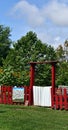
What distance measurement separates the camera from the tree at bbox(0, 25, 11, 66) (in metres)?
90.4

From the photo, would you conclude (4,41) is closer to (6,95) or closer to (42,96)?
(6,95)

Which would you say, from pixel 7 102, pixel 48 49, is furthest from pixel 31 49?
pixel 7 102

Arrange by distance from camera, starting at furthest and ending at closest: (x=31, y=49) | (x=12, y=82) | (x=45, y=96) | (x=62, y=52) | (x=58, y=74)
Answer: (x=62, y=52)
(x=31, y=49)
(x=58, y=74)
(x=12, y=82)
(x=45, y=96)

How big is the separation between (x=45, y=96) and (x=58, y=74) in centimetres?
3279

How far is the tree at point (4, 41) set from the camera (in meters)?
90.4

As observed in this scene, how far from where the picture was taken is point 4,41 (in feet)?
313

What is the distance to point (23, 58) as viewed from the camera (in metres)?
65.0

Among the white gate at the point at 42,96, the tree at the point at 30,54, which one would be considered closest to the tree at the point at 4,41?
the tree at the point at 30,54

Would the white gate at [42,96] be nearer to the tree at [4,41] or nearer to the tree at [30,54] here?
the tree at [30,54]

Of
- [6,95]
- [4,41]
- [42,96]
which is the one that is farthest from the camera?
[4,41]

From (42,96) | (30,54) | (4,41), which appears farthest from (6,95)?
(4,41)

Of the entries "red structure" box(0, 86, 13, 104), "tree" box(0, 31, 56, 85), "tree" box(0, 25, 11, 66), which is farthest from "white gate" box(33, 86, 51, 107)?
"tree" box(0, 25, 11, 66)

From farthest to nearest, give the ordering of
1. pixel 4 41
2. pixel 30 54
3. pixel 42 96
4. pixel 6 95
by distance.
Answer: pixel 4 41 → pixel 30 54 → pixel 6 95 → pixel 42 96

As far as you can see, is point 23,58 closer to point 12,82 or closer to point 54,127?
point 12,82
